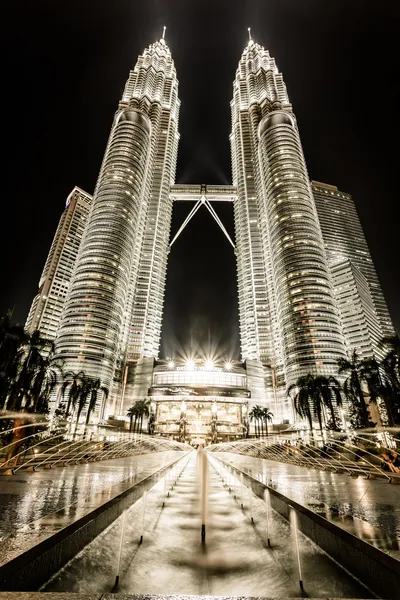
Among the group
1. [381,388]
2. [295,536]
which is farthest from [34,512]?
[381,388]

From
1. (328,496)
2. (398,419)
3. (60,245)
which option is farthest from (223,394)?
(60,245)

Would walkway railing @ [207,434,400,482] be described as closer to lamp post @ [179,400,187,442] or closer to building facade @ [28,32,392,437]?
lamp post @ [179,400,187,442]

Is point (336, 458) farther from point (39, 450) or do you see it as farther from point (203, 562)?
point (203, 562)

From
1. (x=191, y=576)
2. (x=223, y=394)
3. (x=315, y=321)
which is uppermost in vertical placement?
(x=315, y=321)

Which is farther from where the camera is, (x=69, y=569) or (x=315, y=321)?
(x=315, y=321)

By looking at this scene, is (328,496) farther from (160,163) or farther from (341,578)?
(160,163)

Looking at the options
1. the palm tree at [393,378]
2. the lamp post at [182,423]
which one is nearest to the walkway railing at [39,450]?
the palm tree at [393,378]

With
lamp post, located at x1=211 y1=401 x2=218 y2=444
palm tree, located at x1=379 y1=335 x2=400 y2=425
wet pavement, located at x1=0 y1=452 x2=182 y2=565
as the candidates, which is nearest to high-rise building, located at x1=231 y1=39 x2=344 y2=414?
lamp post, located at x1=211 y1=401 x2=218 y2=444
